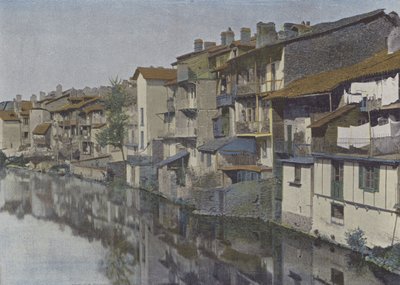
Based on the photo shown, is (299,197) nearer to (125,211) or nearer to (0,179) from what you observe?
(125,211)

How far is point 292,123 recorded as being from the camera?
3391 cm

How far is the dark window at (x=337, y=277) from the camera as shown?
20.3 m

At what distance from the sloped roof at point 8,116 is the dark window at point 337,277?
83939 mm

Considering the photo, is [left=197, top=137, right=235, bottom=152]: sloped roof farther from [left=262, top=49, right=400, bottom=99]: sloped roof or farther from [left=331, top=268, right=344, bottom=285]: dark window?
[left=331, top=268, right=344, bottom=285]: dark window

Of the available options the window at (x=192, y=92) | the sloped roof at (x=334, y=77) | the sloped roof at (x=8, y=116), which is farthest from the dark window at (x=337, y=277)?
the sloped roof at (x=8, y=116)

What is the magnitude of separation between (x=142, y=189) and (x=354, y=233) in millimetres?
28338

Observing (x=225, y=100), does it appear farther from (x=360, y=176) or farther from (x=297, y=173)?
(x=360, y=176)

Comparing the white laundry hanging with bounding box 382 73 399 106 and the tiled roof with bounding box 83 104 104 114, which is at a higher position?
the tiled roof with bounding box 83 104 104 114

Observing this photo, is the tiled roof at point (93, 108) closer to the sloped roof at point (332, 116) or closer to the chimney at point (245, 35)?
the chimney at point (245, 35)

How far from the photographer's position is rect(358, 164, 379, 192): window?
23.8 meters

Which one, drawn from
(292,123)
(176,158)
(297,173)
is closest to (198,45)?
(176,158)

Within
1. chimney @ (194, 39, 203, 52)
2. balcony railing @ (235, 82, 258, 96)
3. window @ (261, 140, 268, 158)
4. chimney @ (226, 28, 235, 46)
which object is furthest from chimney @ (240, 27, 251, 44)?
chimney @ (194, 39, 203, 52)

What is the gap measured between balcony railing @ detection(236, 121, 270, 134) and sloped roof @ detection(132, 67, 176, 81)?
1934cm

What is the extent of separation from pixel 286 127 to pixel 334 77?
16.7 ft
